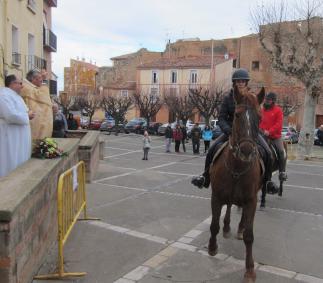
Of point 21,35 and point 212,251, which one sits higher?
point 21,35

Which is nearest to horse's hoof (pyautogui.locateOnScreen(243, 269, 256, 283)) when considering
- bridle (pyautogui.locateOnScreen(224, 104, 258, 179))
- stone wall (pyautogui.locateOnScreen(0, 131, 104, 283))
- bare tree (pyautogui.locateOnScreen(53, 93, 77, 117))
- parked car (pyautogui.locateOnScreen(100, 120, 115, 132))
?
bridle (pyautogui.locateOnScreen(224, 104, 258, 179))

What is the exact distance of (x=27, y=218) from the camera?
15.4 ft

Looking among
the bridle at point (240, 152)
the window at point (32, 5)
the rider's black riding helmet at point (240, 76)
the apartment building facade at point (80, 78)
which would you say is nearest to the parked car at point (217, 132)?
the rider's black riding helmet at point (240, 76)

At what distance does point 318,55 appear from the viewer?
2428cm

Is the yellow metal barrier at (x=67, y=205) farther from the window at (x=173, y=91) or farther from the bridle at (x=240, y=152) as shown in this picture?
the window at (x=173, y=91)

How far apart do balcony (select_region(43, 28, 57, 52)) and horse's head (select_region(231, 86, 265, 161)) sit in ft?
87.3

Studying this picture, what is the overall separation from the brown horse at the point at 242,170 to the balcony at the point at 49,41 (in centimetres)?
2597

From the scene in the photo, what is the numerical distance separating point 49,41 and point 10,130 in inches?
1029

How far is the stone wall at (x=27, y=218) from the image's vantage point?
3.97 meters

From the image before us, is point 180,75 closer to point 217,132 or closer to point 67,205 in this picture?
point 217,132

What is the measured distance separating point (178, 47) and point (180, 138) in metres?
55.8

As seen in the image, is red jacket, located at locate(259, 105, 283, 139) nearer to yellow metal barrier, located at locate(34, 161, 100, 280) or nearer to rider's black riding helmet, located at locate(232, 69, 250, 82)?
rider's black riding helmet, located at locate(232, 69, 250, 82)

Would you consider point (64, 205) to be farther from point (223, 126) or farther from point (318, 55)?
point (318, 55)

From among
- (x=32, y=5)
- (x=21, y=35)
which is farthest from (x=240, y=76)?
(x=32, y=5)
